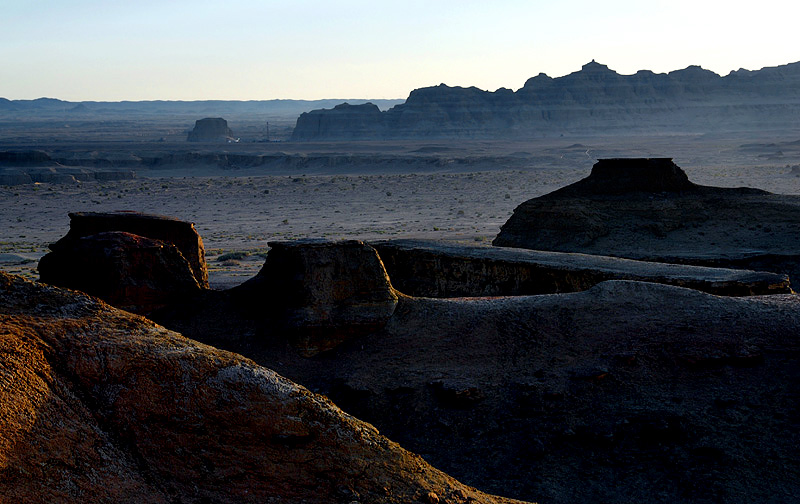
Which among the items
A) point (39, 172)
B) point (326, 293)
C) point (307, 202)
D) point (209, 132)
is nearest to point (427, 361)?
point (326, 293)

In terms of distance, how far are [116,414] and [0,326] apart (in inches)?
36.8

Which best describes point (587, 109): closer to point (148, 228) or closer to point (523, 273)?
point (523, 273)

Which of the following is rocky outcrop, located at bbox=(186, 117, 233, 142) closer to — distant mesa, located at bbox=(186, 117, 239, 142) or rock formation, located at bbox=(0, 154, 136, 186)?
distant mesa, located at bbox=(186, 117, 239, 142)

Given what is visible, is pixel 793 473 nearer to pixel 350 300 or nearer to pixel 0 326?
pixel 350 300

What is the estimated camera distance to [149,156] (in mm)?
82562

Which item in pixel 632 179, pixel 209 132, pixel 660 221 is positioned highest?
pixel 209 132

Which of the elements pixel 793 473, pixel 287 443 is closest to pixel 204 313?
pixel 287 443

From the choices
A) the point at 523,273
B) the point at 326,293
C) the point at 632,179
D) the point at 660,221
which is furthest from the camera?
the point at 632,179

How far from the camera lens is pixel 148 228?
11750mm

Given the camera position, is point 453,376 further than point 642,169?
No

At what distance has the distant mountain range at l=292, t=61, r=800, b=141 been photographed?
121812mm

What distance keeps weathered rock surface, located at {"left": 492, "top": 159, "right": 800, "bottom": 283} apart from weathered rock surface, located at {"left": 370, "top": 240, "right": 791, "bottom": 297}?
185 inches

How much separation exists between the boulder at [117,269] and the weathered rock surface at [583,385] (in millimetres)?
519

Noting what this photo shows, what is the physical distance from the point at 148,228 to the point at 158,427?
7.27 m
